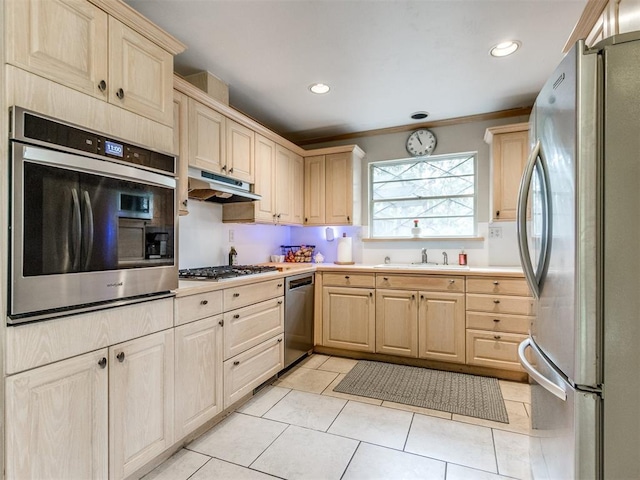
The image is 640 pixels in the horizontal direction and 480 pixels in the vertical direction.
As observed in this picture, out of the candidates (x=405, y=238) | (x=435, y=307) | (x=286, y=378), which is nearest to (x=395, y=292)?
(x=435, y=307)

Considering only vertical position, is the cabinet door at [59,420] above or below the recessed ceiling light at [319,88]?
below

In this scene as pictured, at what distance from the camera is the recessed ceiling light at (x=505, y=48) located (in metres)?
2.18

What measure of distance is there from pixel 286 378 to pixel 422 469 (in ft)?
4.64

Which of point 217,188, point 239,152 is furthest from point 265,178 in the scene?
point 217,188

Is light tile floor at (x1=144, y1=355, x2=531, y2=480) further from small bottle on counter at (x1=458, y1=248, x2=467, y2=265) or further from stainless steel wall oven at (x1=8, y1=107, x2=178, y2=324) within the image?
small bottle on counter at (x1=458, y1=248, x2=467, y2=265)

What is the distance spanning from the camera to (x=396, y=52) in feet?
7.45

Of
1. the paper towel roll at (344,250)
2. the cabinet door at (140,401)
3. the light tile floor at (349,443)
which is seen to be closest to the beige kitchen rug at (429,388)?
the light tile floor at (349,443)

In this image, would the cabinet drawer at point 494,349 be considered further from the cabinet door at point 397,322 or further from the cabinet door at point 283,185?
the cabinet door at point 283,185

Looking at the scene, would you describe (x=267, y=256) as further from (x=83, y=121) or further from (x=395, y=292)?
(x=83, y=121)

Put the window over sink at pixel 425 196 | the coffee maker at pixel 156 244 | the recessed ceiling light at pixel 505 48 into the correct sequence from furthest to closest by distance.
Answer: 1. the window over sink at pixel 425 196
2. the recessed ceiling light at pixel 505 48
3. the coffee maker at pixel 156 244

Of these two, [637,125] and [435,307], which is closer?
[637,125]

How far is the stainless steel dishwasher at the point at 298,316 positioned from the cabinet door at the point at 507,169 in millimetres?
1982

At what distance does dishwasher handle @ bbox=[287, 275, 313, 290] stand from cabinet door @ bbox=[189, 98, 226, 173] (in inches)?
45.1

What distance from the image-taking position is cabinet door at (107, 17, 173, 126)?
155 centimetres
